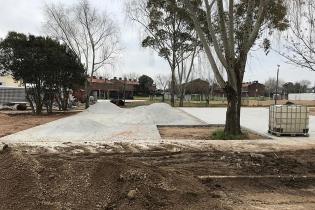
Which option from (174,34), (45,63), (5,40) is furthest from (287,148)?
(174,34)

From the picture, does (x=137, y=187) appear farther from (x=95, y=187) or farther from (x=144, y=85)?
(x=144, y=85)

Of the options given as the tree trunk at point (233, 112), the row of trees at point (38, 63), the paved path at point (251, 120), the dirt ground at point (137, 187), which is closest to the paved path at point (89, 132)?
the tree trunk at point (233, 112)

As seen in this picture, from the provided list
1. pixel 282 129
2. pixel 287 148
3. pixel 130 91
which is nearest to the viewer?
pixel 287 148

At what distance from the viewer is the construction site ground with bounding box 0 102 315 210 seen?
593cm

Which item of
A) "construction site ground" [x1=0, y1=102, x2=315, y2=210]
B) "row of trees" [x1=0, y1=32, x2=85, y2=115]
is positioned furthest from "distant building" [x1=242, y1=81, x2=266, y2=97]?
"construction site ground" [x1=0, y1=102, x2=315, y2=210]

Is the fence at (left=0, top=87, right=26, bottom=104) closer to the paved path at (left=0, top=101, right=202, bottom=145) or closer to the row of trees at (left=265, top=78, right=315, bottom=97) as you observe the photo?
the paved path at (left=0, top=101, right=202, bottom=145)

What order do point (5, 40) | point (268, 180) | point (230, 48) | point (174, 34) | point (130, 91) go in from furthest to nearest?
1. point (130, 91)
2. point (174, 34)
3. point (5, 40)
4. point (230, 48)
5. point (268, 180)

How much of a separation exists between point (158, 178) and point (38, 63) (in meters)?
20.6

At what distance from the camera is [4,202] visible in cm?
579

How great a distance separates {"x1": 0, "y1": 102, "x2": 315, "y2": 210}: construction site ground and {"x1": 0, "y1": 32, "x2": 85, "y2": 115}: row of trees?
15.4 meters

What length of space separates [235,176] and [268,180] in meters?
0.58

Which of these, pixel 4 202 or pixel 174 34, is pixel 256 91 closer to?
pixel 174 34

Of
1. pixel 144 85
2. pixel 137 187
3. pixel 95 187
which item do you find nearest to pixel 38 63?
pixel 95 187

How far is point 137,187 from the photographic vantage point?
618 cm
